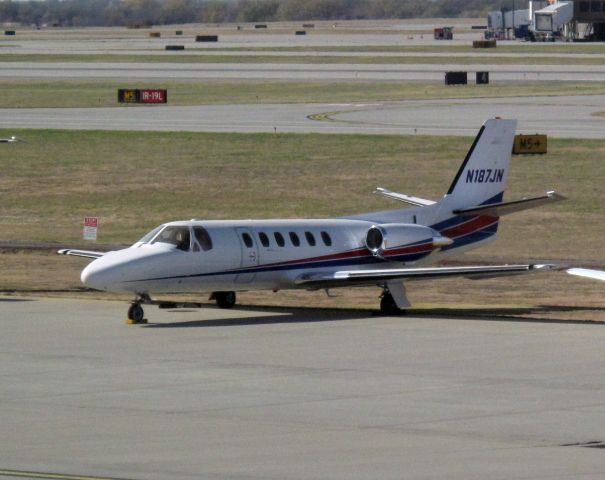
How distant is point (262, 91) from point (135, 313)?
82444 millimetres

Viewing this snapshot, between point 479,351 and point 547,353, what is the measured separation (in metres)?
1.32

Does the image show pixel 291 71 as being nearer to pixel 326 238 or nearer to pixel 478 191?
pixel 478 191

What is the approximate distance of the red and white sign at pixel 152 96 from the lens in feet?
347

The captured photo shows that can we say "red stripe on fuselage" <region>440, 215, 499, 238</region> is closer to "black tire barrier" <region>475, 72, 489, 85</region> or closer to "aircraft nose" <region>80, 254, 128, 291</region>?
"aircraft nose" <region>80, 254, 128, 291</region>

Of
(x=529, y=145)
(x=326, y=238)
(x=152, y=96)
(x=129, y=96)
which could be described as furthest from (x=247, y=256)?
(x=129, y=96)

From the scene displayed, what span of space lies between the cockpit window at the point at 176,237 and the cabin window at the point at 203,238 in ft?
0.70

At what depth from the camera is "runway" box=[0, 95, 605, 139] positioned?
8269cm

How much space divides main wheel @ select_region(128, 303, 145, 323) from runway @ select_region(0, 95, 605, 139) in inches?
1821

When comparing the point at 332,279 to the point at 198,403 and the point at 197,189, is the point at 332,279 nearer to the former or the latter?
the point at 198,403

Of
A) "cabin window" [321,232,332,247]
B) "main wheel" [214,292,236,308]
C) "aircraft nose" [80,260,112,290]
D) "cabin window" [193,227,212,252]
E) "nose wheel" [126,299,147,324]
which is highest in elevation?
"cabin window" [193,227,212,252]

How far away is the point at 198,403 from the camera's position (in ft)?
79.3

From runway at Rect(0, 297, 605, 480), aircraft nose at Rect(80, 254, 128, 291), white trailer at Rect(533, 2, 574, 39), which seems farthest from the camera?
white trailer at Rect(533, 2, 574, 39)

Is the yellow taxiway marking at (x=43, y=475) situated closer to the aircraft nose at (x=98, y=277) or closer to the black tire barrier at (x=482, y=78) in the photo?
the aircraft nose at (x=98, y=277)

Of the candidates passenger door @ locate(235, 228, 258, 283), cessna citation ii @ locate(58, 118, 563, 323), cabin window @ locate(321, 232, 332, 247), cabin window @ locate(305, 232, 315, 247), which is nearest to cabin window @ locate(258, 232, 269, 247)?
cessna citation ii @ locate(58, 118, 563, 323)
